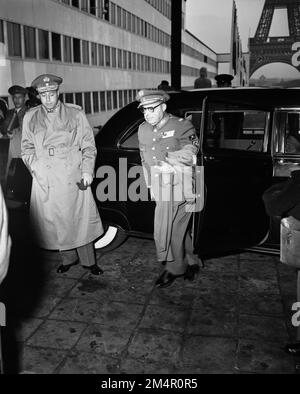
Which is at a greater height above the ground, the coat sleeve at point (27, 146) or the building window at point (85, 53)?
the building window at point (85, 53)

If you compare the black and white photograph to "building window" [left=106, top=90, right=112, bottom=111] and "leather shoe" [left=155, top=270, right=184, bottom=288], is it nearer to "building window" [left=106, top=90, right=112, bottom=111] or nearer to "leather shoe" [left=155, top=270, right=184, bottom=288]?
"leather shoe" [left=155, top=270, right=184, bottom=288]

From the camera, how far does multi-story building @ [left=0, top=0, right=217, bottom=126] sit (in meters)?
20.9

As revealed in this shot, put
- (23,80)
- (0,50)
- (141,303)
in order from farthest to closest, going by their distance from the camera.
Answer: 1. (23,80)
2. (0,50)
3. (141,303)

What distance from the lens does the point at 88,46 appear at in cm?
3155

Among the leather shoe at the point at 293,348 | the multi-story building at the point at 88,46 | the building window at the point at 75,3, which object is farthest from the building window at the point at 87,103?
the leather shoe at the point at 293,348

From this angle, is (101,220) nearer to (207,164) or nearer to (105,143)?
(105,143)

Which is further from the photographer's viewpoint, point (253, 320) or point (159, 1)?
point (159, 1)

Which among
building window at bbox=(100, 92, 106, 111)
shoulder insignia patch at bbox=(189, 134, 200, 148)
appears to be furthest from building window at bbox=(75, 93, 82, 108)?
shoulder insignia patch at bbox=(189, 134, 200, 148)

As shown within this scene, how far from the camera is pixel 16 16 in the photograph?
20.6m

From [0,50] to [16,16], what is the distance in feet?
7.98

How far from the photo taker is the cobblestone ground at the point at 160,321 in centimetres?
294

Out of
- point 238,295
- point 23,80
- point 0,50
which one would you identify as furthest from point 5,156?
point 23,80

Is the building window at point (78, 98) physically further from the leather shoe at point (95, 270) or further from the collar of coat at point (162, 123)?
the collar of coat at point (162, 123)

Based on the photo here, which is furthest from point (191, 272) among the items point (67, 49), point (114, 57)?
point (114, 57)
